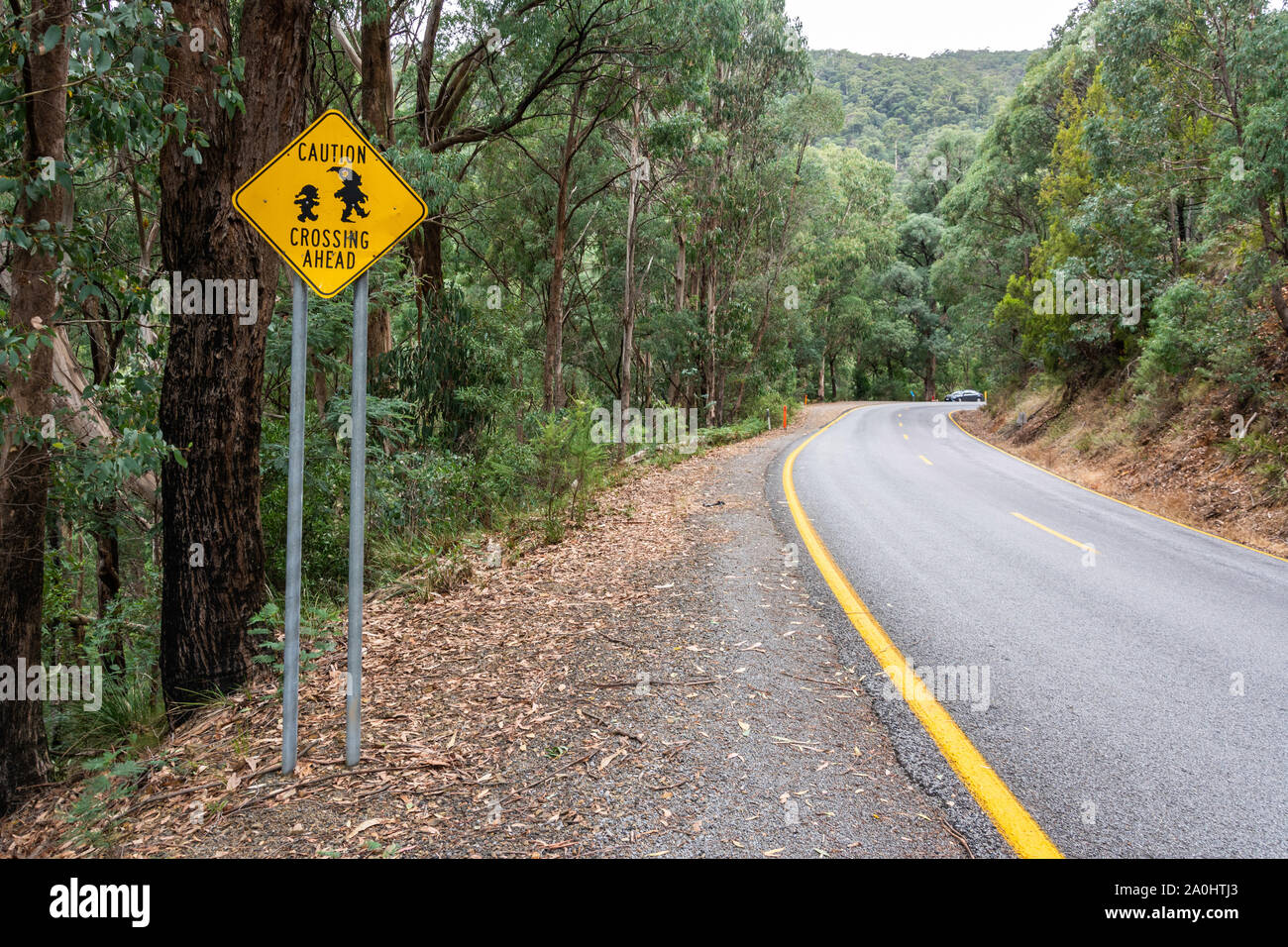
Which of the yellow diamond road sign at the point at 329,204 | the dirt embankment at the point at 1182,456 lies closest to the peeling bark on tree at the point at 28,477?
the yellow diamond road sign at the point at 329,204

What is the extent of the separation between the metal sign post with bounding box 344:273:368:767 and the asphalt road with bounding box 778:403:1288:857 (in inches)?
109

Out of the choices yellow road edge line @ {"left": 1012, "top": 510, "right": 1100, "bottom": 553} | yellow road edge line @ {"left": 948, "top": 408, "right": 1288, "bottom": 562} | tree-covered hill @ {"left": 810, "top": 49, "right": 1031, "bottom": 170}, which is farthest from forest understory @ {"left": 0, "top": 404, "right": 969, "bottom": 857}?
tree-covered hill @ {"left": 810, "top": 49, "right": 1031, "bottom": 170}

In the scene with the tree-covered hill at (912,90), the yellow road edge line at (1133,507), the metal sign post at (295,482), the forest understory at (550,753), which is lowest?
the forest understory at (550,753)

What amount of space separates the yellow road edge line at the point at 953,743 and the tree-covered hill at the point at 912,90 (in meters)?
101

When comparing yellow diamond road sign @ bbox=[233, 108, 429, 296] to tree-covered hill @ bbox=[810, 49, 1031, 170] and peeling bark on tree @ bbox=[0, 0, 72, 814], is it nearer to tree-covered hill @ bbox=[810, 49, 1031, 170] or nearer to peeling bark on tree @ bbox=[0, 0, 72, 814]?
peeling bark on tree @ bbox=[0, 0, 72, 814]

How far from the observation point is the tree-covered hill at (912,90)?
110 meters

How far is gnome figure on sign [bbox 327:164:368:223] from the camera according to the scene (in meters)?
3.62

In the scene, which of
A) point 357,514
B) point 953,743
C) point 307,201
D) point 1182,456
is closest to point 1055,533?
point 1182,456

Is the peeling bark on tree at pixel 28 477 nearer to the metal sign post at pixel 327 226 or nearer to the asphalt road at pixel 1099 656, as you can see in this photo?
the metal sign post at pixel 327 226

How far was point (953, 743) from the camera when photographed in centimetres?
381

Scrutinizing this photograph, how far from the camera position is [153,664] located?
704cm

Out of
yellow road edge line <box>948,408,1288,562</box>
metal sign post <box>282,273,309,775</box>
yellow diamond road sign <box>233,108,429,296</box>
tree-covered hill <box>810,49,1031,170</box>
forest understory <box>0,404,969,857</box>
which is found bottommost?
forest understory <box>0,404,969,857</box>
